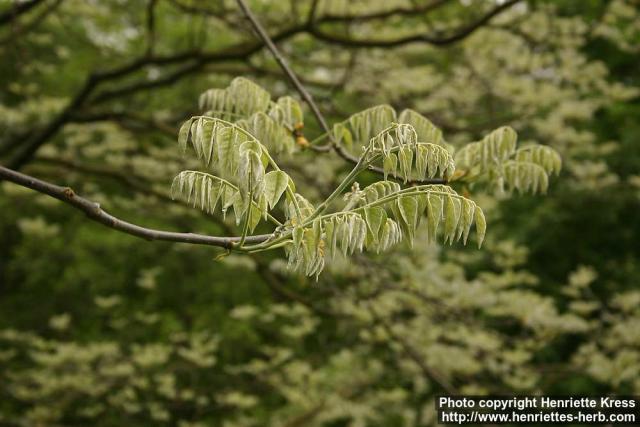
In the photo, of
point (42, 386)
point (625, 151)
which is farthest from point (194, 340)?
point (625, 151)

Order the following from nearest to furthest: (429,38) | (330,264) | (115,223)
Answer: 1. (115,223)
2. (429,38)
3. (330,264)

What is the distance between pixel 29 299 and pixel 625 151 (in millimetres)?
10251

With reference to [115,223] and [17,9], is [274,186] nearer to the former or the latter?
[115,223]

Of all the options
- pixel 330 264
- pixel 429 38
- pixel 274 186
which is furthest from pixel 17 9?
pixel 274 186

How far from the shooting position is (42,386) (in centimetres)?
880

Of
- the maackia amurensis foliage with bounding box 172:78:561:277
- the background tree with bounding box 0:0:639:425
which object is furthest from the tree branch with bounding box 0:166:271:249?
the background tree with bounding box 0:0:639:425

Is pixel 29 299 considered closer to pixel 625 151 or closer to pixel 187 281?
pixel 187 281

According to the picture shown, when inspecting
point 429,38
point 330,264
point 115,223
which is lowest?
point 115,223

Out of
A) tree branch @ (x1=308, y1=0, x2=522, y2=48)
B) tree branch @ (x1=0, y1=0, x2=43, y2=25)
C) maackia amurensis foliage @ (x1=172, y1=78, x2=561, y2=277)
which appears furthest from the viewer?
tree branch @ (x1=0, y1=0, x2=43, y2=25)

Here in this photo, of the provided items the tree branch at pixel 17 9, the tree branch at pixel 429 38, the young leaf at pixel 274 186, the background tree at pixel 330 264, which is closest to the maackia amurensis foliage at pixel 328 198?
the young leaf at pixel 274 186

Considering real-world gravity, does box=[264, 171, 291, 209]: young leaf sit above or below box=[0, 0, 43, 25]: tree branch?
below

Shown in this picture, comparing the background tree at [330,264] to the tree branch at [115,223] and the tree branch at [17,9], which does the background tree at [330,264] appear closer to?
the tree branch at [17,9]

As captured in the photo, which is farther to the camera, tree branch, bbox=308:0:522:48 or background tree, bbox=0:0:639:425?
background tree, bbox=0:0:639:425

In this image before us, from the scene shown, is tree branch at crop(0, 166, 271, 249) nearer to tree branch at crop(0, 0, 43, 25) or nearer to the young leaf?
the young leaf
